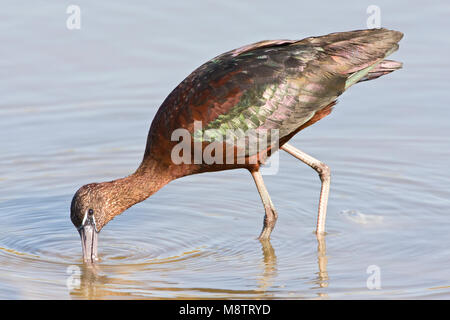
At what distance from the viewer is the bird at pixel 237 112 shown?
8.23 meters

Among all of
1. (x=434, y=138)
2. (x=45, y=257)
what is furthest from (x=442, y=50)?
(x=45, y=257)

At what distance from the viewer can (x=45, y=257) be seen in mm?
8141

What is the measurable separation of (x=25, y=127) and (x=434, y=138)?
4.16 metres

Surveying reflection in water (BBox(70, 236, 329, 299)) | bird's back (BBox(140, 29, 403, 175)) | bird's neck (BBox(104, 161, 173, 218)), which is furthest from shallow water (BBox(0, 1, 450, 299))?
bird's back (BBox(140, 29, 403, 175))

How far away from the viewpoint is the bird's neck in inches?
328

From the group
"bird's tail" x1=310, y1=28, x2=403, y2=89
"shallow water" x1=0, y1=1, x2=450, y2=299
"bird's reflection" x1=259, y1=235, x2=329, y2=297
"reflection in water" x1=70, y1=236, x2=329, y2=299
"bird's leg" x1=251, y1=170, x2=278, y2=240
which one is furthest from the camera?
"bird's leg" x1=251, y1=170, x2=278, y2=240

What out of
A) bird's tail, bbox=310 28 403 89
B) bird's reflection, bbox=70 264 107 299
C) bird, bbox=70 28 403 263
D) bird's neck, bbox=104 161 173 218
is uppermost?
bird's tail, bbox=310 28 403 89

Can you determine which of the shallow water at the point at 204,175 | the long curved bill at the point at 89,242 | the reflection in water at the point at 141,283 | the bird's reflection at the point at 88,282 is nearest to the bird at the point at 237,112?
the long curved bill at the point at 89,242

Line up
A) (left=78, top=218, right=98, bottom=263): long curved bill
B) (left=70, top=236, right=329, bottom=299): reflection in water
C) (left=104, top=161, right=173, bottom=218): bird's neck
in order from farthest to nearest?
(left=104, top=161, right=173, bottom=218): bird's neck < (left=78, top=218, right=98, bottom=263): long curved bill < (left=70, top=236, right=329, bottom=299): reflection in water

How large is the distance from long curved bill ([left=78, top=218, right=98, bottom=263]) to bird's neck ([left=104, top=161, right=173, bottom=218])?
0.28 m

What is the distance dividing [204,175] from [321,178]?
1382 mm

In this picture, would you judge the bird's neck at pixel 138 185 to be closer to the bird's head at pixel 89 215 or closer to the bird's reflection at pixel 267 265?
the bird's head at pixel 89 215

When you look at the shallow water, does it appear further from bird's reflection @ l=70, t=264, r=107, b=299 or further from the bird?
the bird

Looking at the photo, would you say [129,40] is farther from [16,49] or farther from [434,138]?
[434,138]
